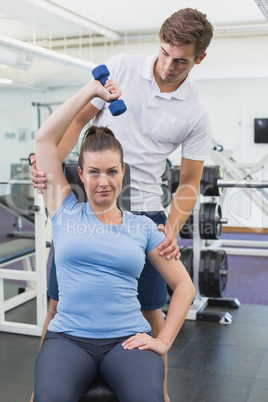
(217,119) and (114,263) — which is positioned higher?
(217,119)

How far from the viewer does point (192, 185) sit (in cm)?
186

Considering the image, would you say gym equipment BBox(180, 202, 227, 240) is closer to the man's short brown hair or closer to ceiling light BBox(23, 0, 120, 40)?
the man's short brown hair

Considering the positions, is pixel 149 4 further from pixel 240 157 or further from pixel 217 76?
pixel 240 157

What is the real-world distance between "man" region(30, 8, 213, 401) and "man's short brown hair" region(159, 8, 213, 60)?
0.06 ft

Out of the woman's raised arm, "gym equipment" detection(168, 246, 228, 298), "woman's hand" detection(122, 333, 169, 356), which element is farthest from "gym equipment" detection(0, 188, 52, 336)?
"woman's hand" detection(122, 333, 169, 356)

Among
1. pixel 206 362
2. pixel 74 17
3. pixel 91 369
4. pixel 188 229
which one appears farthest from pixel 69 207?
pixel 74 17

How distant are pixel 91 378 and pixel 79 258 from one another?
0.31 metres

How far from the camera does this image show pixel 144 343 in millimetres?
1327

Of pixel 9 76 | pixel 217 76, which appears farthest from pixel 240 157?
pixel 9 76

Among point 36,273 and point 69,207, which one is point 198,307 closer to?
point 36,273

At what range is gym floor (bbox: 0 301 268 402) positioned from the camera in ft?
7.68

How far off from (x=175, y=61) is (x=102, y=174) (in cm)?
42

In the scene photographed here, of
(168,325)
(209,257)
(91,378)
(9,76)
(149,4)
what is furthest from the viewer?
(9,76)

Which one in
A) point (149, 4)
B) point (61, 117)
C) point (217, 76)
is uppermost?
point (149, 4)
